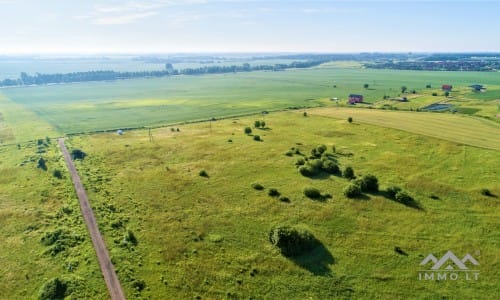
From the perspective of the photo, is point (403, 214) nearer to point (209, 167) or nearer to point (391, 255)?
point (391, 255)

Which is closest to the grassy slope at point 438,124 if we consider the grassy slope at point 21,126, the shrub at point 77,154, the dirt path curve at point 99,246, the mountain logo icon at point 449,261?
the mountain logo icon at point 449,261

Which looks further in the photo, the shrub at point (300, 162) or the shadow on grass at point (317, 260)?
the shrub at point (300, 162)

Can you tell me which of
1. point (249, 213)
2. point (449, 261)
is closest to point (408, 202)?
point (449, 261)

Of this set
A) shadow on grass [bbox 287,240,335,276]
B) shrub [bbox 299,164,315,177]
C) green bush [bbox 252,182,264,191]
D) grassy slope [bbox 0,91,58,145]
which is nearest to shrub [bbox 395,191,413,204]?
shrub [bbox 299,164,315,177]

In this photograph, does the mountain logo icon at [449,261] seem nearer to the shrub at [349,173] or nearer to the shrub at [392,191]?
the shrub at [392,191]

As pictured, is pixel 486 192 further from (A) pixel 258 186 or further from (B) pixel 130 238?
(B) pixel 130 238

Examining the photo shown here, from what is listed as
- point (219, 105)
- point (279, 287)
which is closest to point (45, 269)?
point (279, 287)

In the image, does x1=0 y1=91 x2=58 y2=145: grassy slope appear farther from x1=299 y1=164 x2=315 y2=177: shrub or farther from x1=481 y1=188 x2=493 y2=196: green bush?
x1=481 y1=188 x2=493 y2=196: green bush
